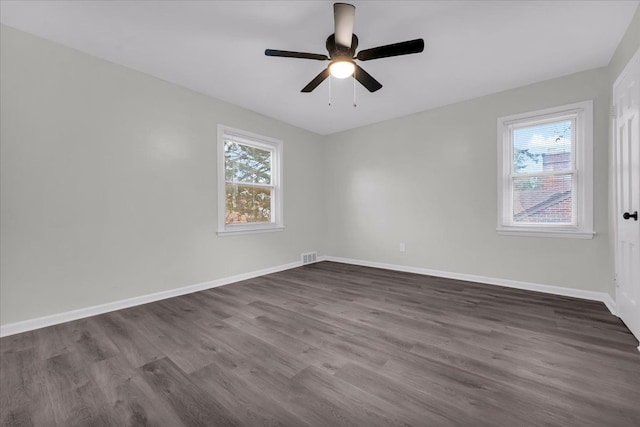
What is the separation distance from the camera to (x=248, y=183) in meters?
4.13

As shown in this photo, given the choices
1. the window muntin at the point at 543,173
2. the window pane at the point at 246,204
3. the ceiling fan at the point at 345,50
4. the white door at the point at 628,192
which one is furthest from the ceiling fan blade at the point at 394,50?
the window pane at the point at 246,204

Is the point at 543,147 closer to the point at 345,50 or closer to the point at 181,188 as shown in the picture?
the point at 345,50

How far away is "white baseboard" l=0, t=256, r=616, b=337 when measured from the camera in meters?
2.31

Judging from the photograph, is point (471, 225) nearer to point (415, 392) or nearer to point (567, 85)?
point (567, 85)

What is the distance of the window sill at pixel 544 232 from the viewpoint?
9.81 feet

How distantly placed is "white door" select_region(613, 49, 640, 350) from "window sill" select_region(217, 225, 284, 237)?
3.89 meters

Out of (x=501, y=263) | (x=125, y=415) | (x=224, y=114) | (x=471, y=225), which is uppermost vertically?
(x=224, y=114)

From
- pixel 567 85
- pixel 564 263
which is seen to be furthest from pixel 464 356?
pixel 567 85

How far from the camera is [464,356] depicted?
183 centimetres

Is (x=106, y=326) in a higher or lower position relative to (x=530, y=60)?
lower

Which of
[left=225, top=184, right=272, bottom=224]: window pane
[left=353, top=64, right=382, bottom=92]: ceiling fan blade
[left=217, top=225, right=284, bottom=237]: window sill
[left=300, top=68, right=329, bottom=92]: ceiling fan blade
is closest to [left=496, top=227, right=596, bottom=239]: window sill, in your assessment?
[left=353, top=64, right=382, bottom=92]: ceiling fan blade

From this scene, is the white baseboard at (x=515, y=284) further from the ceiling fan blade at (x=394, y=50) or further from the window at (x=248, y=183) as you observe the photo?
the ceiling fan blade at (x=394, y=50)

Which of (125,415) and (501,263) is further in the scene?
(501,263)

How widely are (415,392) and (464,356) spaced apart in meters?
0.58
